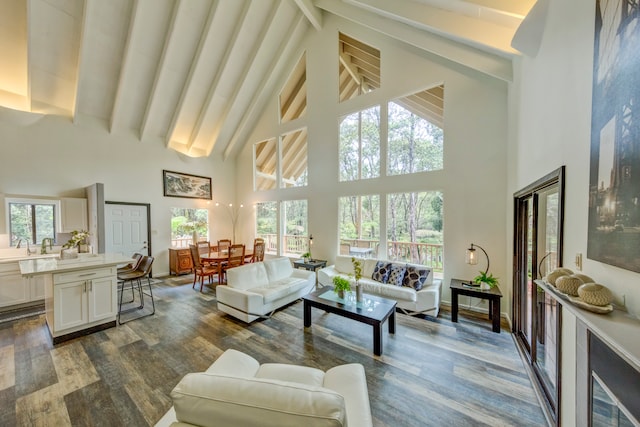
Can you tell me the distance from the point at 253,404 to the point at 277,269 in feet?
11.8

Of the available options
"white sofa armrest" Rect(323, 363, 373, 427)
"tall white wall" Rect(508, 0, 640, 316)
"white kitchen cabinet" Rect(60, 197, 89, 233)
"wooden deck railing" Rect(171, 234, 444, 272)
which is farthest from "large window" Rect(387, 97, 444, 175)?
"white kitchen cabinet" Rect(60, 197, 89, 233)

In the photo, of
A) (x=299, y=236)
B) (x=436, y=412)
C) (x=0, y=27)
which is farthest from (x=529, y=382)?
(x=0, y=27)

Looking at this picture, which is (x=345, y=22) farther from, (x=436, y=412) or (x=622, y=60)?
(x=436, y=412)

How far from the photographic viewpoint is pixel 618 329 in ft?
3.10

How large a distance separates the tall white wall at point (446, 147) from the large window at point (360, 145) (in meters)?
0.18

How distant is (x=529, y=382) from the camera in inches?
89.1

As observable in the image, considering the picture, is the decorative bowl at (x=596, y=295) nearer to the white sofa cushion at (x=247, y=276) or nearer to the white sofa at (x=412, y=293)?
the white sofa at (x=412, y=293)

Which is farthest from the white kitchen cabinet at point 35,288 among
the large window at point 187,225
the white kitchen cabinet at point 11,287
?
the large window at point 187,225

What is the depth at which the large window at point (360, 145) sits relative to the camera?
533 cm

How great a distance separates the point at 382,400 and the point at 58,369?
330cm

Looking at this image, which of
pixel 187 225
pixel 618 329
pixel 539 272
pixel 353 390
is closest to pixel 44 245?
pixel 187 225

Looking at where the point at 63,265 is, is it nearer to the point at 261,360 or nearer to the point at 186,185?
the point at 261,360

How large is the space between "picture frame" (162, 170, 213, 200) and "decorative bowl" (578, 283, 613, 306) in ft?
25.6

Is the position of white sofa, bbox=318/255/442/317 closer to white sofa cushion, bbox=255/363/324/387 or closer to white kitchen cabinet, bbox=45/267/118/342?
white sofa cushion, bbox=255/363/324/387
